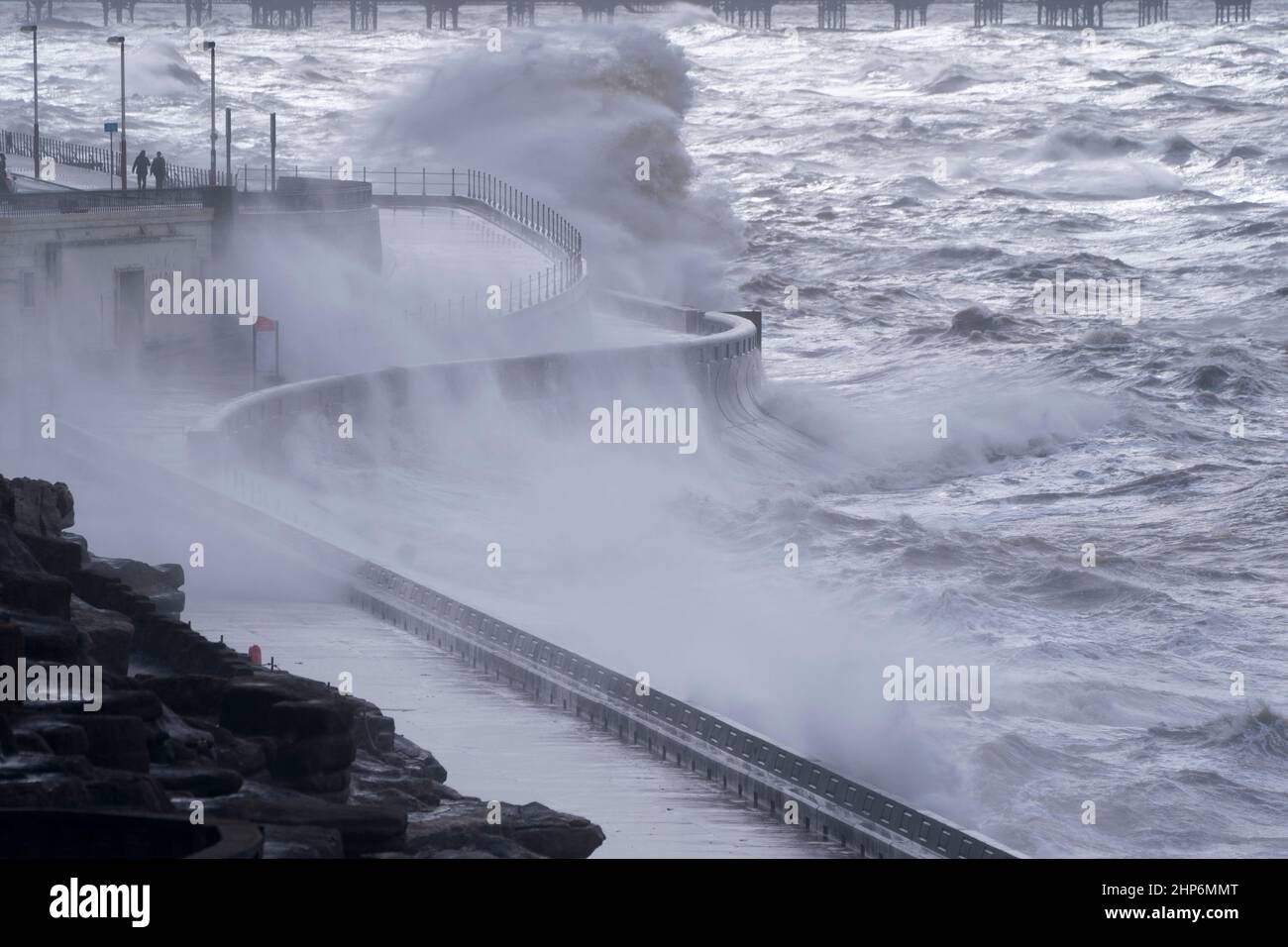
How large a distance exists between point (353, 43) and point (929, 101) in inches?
1388

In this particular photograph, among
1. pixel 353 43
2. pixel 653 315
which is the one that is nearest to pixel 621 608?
pixel 653 315

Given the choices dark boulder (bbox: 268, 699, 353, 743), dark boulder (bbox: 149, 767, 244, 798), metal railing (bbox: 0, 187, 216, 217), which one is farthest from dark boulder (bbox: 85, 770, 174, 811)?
metal railing (bbox: 0, 187, 216, 217)

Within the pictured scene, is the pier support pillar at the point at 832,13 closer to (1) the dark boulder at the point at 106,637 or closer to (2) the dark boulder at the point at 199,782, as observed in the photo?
(1) the dark boulder at the point at 106,637

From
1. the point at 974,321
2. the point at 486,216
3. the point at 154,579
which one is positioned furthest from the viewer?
the point at 974,321

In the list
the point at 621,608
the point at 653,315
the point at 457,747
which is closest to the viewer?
the point at 457,747

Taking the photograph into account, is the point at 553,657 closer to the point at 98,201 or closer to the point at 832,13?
the point at 98,201

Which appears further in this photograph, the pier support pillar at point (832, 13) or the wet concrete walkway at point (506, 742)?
the pier support pillar at point (832, 13)

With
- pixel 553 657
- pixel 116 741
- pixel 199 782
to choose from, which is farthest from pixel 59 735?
pixel 553 657

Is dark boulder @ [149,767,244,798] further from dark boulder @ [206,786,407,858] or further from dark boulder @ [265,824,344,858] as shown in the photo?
dark boulder @ [265,824,344,858]

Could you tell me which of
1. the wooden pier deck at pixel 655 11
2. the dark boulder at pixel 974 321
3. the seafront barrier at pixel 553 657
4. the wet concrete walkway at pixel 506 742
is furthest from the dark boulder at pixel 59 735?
the wooden pier deck at pixel 655 11

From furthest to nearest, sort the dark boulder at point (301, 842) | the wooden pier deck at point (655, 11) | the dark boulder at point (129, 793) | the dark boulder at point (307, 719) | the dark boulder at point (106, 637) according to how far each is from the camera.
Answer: the wooden pier deck at point (655, 11)
the dark boulder at point (106, 637)
the dark boulder at point (307, 719)
the dark boulder at point (129, 793)
the dark boulder at point (301, 842)
